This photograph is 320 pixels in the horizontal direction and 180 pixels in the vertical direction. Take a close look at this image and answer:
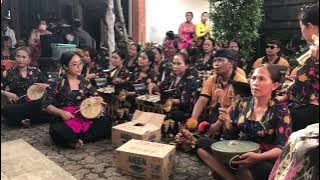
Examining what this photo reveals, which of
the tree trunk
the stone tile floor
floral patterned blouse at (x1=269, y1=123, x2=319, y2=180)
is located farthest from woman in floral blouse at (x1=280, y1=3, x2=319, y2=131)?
the tree trunk

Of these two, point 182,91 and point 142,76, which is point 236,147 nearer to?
point 182,91

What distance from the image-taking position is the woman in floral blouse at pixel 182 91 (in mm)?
4719

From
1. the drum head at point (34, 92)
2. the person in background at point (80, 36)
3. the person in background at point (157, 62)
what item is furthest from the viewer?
the person in background at point (80, 36)

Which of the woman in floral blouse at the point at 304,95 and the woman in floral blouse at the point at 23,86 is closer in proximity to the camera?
the woman in floral blouse at the point at 304,95

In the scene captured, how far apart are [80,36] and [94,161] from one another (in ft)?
17.3

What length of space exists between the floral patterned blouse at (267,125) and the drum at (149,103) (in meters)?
1.88

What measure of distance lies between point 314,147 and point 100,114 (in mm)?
3287

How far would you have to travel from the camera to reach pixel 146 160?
337cm

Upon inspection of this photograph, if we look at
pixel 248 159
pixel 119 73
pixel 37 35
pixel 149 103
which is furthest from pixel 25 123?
pixel 248 159

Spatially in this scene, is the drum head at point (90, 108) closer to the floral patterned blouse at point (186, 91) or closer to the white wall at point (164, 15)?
the floral patterned blouse at point (186, 91)

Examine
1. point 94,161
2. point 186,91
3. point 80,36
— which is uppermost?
point 80,36

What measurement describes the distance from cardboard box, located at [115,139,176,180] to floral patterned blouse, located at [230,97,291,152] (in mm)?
715

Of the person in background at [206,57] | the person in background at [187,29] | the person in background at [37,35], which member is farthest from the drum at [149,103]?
the person in background at [187,29]

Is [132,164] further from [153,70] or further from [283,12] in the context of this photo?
[283,12]
